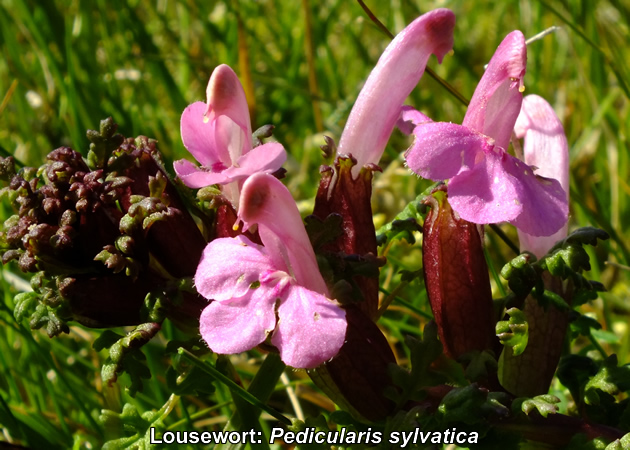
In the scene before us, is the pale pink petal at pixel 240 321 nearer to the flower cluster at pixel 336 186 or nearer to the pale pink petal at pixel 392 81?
the flower cluster at pixel 336 186

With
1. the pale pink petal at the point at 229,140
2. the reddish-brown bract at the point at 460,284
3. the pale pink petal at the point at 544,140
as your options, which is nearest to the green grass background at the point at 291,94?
the pale pink petal at the point at 544,140

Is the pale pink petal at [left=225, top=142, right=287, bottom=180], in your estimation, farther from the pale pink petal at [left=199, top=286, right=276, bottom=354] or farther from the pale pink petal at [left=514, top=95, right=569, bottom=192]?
the pale pink petal at [left=514, top=95, right=569, bottom=192]

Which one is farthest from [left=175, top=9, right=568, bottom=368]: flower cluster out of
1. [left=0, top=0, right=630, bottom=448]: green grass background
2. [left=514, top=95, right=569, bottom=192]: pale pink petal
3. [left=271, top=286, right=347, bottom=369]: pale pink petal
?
[left=0, top=0, right=630, bottom=448]: green grass background

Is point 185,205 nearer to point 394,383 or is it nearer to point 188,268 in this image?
point 188,268

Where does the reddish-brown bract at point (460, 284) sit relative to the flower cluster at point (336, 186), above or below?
below

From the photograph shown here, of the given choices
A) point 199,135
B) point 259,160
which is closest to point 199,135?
point 199,135

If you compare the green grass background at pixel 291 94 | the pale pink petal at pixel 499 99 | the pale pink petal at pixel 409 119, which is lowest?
the green grass background at pixel 291 94
